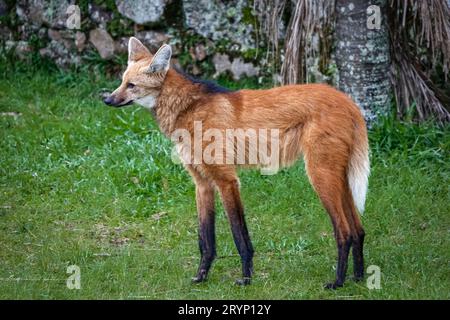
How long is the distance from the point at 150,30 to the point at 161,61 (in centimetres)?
311

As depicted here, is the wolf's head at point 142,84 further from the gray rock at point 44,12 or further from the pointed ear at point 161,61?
the gray rock at point 44,12

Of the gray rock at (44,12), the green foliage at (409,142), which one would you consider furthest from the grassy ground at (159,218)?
the gray rock at (44,12)

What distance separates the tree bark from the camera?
246 inches

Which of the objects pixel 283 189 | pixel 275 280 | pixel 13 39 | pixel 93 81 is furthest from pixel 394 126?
pixel 13 39

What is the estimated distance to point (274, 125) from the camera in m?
4.62

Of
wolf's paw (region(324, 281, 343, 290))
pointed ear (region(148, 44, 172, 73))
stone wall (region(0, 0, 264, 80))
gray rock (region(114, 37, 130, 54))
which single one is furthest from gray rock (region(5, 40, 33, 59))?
wolf's paw (region(324, 281, 343, 290))

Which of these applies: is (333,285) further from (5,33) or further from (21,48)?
(5,33)

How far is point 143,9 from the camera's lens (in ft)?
25.1

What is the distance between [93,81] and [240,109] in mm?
3521

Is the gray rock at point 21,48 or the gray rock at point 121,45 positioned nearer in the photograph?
the gray rock at point 121,45

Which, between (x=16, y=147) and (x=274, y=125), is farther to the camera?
(x=16, y=147)

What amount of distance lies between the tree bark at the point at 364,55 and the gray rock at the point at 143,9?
2.03m

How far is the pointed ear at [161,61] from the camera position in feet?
15.4

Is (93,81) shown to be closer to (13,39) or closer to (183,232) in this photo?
(13,39)
